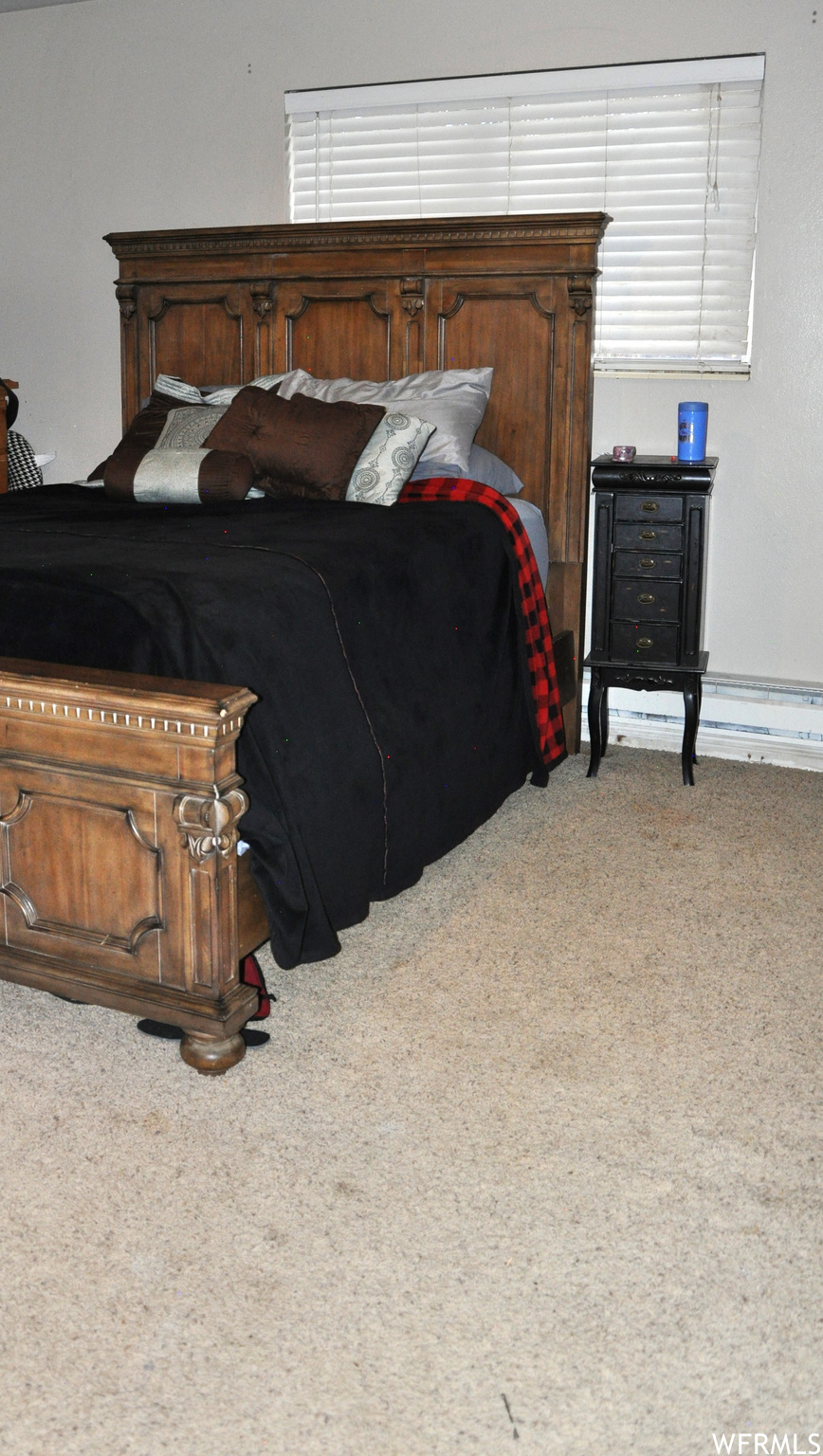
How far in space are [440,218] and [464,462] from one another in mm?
843

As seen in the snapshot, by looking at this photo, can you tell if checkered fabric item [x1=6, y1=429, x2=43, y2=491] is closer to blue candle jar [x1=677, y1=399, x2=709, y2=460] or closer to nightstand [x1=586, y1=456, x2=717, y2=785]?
nightstand [x1=586, y1=456, x2=717, y2=785]

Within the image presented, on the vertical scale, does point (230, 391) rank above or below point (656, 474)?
above

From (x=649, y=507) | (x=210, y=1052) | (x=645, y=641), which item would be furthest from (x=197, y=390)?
(x=210, y=1052)

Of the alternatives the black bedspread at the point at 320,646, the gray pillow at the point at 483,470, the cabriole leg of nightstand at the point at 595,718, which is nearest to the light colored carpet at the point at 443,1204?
the black bedspread at the point at 320,646

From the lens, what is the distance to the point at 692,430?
140 inches

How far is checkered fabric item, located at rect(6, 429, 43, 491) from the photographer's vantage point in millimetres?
4273

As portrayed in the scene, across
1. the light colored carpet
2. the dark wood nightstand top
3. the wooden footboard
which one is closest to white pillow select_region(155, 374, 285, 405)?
the dark wood nightstand top

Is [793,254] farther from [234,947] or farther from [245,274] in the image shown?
[234,947]

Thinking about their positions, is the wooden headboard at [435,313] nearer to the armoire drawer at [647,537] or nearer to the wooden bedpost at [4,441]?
the armoire drawer at [647,537]

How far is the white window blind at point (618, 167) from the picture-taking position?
3566 mm

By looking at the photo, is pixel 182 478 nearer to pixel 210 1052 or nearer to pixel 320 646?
pixel 320 646

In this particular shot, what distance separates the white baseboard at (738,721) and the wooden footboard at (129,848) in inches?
86.8

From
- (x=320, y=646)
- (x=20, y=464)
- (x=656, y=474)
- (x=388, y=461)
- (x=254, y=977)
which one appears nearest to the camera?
(x=254, y=977)

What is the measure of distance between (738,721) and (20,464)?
8.52ft
